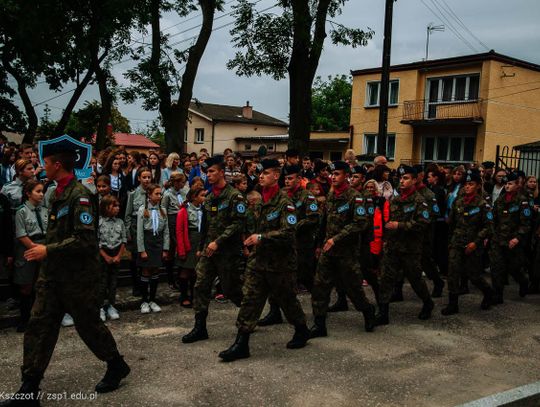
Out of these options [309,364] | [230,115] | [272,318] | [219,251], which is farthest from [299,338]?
[230,115]

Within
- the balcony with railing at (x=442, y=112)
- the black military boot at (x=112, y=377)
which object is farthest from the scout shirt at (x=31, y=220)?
the balcony with railing at (x=442, y=112)

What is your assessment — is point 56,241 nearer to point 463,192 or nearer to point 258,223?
point 258,223

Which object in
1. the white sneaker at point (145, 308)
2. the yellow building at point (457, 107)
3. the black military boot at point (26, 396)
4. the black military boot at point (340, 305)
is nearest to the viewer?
the black military boot at point (26, 396)

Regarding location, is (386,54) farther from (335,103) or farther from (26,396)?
(335,103)

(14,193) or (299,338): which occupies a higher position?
(14,193)

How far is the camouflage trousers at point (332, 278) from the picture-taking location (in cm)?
641

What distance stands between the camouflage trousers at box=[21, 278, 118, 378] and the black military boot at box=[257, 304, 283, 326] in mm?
2616

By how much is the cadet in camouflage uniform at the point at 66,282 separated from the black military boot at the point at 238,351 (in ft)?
3.97

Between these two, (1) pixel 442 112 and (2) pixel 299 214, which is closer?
(2) pixel 299 214

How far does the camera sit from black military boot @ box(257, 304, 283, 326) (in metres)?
6.87

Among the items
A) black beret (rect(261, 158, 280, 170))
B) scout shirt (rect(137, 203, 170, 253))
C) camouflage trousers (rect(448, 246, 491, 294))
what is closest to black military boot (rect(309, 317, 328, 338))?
black beret (rect(261, 158, 280, 170))

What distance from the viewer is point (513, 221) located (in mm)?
8672

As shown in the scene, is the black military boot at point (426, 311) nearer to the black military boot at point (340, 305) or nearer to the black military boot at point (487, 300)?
the black military boot at point (340, 305)

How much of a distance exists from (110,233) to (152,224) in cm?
71
